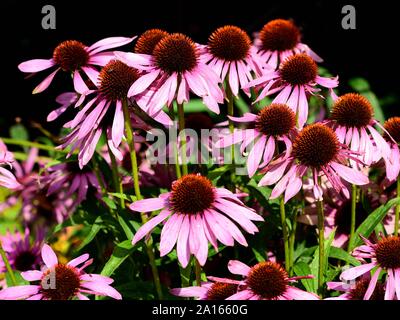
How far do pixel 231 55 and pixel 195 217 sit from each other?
0.52 meters

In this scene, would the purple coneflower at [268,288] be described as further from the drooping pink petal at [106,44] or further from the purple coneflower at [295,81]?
the drooping pink petal at [106,44]

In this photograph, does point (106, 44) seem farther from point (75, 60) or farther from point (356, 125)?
point (356, 125)

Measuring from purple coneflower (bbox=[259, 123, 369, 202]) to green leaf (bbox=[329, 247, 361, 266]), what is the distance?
0.18 metres

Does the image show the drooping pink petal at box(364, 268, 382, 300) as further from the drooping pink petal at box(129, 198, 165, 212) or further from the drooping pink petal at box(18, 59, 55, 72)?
the drooping pink petal at box(18, 59, 55, 72)

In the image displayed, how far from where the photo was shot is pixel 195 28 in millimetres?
3730

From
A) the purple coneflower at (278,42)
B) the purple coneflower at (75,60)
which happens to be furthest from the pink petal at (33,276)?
the purple coneflower at (278,42)

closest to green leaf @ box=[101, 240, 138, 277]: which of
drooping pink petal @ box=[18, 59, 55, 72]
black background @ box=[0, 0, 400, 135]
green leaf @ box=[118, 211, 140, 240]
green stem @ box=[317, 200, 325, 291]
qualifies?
green leaf @ box=[118, 211, 140, 240]

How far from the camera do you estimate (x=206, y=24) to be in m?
3.78

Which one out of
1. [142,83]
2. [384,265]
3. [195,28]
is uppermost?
[195,28]

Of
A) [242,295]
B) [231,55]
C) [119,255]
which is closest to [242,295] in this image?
[242,295]

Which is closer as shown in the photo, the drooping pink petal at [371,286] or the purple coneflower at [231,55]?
the drooping pink petal at [371,286]

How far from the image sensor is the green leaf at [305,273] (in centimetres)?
132
